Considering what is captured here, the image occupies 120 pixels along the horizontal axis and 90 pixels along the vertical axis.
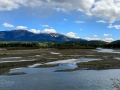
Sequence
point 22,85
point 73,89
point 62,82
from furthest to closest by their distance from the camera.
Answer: point 62,82 < point 22,85 < point 73,89

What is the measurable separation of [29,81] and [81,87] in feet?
22.6

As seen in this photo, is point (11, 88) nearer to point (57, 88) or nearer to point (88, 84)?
point (57, 88)

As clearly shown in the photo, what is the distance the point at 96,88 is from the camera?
22.7m

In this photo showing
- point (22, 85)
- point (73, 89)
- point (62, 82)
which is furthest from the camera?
point (62, 82)

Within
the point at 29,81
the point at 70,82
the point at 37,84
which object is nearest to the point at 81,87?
the point at 70,82

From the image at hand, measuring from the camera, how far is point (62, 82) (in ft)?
85.5

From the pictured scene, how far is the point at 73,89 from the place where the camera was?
2233cm

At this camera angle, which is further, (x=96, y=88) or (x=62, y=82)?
(x=62, y=82)

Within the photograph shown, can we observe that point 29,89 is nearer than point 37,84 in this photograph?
Yes

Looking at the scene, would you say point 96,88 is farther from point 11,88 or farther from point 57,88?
point 11,88

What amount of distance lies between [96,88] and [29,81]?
8.41m

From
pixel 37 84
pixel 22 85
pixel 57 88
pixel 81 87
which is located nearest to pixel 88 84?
pixel 81 87

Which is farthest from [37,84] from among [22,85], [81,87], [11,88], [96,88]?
[96,88]

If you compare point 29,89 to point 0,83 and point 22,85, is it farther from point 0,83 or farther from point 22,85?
point 0,83
